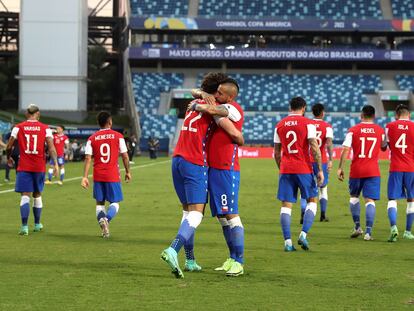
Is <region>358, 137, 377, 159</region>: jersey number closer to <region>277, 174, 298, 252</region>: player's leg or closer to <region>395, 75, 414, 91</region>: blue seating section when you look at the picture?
<region>277, 174, 298, 252</region>: player's leg

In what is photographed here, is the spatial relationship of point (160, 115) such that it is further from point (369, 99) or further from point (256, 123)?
point (369, 99)

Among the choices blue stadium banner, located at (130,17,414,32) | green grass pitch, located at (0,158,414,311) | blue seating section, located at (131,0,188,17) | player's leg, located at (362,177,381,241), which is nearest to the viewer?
green grass pitch, located at (0,158,414,311)

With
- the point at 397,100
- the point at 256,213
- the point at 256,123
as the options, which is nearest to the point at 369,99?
the point at 397,100

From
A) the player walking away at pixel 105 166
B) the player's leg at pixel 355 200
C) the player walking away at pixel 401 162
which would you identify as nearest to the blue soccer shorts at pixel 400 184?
the player walking away at pixel 401 162

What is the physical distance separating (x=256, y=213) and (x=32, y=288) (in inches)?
457

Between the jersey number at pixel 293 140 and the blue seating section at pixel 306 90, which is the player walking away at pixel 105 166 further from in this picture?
the blue seating section at pixel 306 90

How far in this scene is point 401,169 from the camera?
1484cm

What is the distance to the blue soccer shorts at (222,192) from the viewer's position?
10.1m

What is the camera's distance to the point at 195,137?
10086 mm

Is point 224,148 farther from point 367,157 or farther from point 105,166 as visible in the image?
point 367,157

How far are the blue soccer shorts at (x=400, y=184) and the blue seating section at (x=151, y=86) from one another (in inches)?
2444

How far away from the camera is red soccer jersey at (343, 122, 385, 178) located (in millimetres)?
14789

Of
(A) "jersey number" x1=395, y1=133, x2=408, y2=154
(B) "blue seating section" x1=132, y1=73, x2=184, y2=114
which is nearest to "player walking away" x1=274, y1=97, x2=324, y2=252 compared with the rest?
(A) "jersey number" x1=395, y1=133, x2=408, y2=154

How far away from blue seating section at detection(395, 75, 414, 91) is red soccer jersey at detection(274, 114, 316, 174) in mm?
66995
